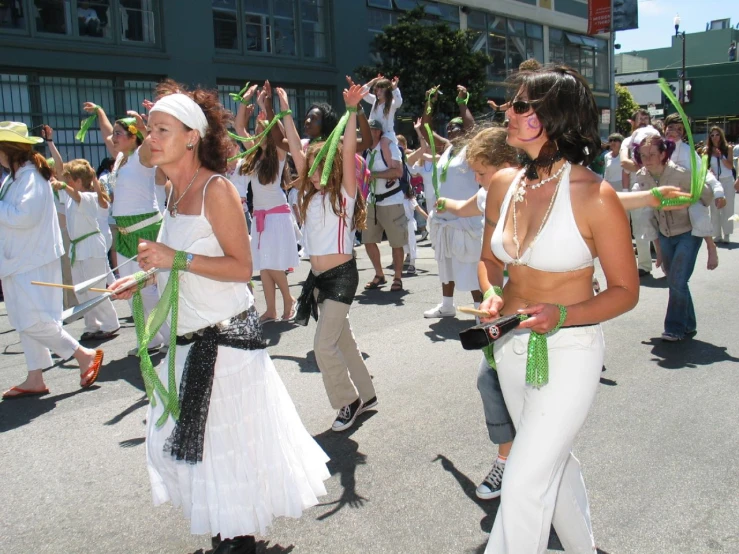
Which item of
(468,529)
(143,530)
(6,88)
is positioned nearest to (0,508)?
(143,530)

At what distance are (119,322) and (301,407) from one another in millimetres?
3636

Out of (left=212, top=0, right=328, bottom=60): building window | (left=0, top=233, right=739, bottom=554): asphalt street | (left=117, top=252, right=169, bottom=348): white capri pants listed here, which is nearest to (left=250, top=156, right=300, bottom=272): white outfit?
(left=0, top=233, right=739, bottom=554): asphalt street

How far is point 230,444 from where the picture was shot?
9.81 ft

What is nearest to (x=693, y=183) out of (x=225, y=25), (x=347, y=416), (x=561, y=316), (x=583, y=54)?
(x=561, y=316)

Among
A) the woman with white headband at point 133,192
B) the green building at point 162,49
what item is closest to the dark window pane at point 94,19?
the green building at point 162,49

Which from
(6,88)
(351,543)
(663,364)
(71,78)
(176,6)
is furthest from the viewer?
(176,6)

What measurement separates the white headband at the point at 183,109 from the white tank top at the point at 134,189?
3.10m

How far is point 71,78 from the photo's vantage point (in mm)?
14953

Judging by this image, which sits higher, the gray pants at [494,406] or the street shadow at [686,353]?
the gray pants at [494,406]

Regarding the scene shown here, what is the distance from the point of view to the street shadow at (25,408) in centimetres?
495

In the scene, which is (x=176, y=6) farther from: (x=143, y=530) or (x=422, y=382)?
(x=143, y=530)

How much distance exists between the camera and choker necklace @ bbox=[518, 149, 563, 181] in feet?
8.82

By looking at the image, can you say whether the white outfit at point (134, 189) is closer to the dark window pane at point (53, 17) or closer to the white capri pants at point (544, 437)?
the white capri pants at point (544, 437)

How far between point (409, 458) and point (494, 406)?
0.85m
